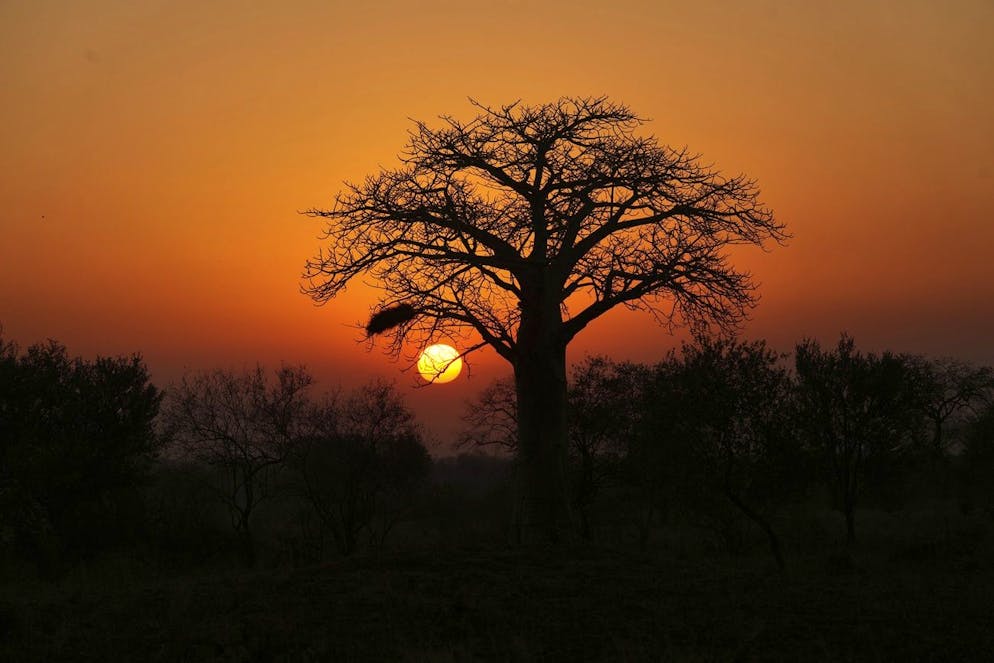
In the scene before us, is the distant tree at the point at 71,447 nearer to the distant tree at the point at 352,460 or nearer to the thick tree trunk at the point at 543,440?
the distant tree at the point at 352,460

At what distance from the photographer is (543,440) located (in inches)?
571

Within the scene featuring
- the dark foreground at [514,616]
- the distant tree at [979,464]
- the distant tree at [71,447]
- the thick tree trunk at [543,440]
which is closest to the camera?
the dark foreground at [514,616]

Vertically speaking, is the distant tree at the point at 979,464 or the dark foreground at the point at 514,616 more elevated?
the distant tree at the point at 979,464

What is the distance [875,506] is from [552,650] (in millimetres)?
38092

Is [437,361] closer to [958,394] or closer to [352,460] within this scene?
[352,460]

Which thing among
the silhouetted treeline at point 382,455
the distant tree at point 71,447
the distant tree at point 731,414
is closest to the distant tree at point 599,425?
the silhouetted treeline at point 382,455

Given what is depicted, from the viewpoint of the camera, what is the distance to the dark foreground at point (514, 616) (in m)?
8.33

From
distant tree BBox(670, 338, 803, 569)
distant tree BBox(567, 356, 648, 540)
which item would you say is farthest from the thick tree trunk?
distant tree BBox(567, 356, 648, 540)

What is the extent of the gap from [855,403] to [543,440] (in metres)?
13.7

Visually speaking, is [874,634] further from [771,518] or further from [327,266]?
[771,518]

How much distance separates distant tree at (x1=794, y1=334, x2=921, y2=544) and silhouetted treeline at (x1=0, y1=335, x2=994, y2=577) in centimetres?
5

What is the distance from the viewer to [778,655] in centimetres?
791

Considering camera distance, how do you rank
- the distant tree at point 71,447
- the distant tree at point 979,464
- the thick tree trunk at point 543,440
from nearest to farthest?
the thick tree trunk at point 543,440 → the distant tree at point 71,447 → the distant tree at point 979,464

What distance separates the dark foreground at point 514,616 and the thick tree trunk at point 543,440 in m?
1.46
